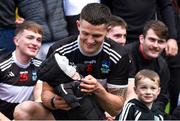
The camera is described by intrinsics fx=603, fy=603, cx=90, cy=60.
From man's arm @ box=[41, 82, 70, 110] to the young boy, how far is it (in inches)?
26.9

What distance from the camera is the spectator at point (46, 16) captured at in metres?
6.52

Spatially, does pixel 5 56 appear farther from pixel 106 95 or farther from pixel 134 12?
pixel 134 12

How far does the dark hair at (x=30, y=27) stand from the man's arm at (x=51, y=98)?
1.08m

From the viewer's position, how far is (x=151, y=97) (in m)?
5.77

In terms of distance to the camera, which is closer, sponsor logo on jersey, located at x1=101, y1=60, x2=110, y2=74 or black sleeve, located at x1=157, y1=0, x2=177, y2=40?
sponsor logo on jersey, located at x1=101, y1=60, x2=110, y2=74

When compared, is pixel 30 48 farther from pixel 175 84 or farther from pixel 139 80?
pixel 175 84

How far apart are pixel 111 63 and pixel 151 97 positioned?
2.09 ft

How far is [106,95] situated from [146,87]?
2.43ft

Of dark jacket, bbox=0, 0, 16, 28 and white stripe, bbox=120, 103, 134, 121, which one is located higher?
dark jacket, bbox=0, 0, 16, 28

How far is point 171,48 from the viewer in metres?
7.07

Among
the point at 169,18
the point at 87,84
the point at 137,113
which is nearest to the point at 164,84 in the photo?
the point at 169,18

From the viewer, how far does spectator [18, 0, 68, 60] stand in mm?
6516

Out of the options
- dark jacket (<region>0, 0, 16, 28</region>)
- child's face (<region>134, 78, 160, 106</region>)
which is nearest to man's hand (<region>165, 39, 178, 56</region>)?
child's face (<region>134, 78, 160, 106</region>)

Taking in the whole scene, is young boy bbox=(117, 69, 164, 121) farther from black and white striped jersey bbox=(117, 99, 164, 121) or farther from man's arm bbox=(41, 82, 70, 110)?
man's arm bbox=(41, 82, 70, 110)
